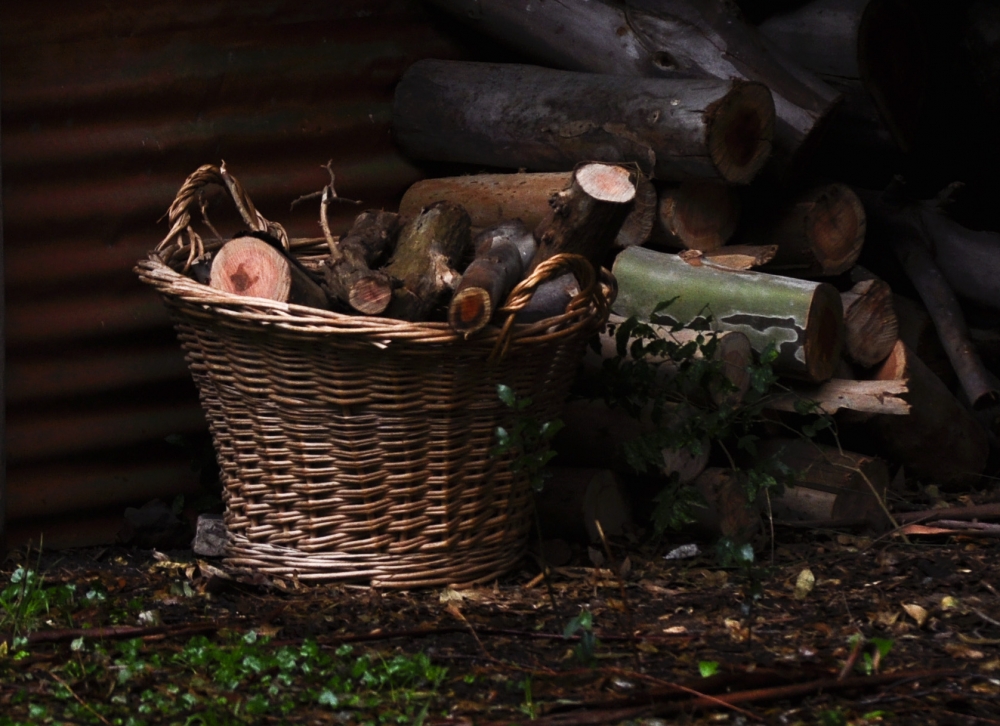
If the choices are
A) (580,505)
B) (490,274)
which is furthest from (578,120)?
(580,505)

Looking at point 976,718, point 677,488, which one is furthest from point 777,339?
point 976,718

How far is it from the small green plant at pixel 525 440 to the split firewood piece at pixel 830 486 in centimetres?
87

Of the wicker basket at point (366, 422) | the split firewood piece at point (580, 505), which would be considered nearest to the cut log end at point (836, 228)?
the split firewood piece at point (580, 505)

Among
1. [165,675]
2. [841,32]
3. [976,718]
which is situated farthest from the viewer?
[841,32]

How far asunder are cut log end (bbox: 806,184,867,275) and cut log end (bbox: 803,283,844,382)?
1.15 ft

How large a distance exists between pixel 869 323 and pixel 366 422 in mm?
1860

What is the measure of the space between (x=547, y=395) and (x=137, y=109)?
1.76 m

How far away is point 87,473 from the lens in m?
3.79

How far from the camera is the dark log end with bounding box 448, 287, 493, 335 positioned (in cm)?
274

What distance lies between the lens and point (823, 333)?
3639 mm

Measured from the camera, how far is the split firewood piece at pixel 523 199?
152 inches

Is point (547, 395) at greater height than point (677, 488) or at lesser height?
greater

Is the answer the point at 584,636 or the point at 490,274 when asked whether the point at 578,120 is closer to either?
the point at 490,274

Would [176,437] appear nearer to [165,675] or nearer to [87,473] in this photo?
[87,473]
